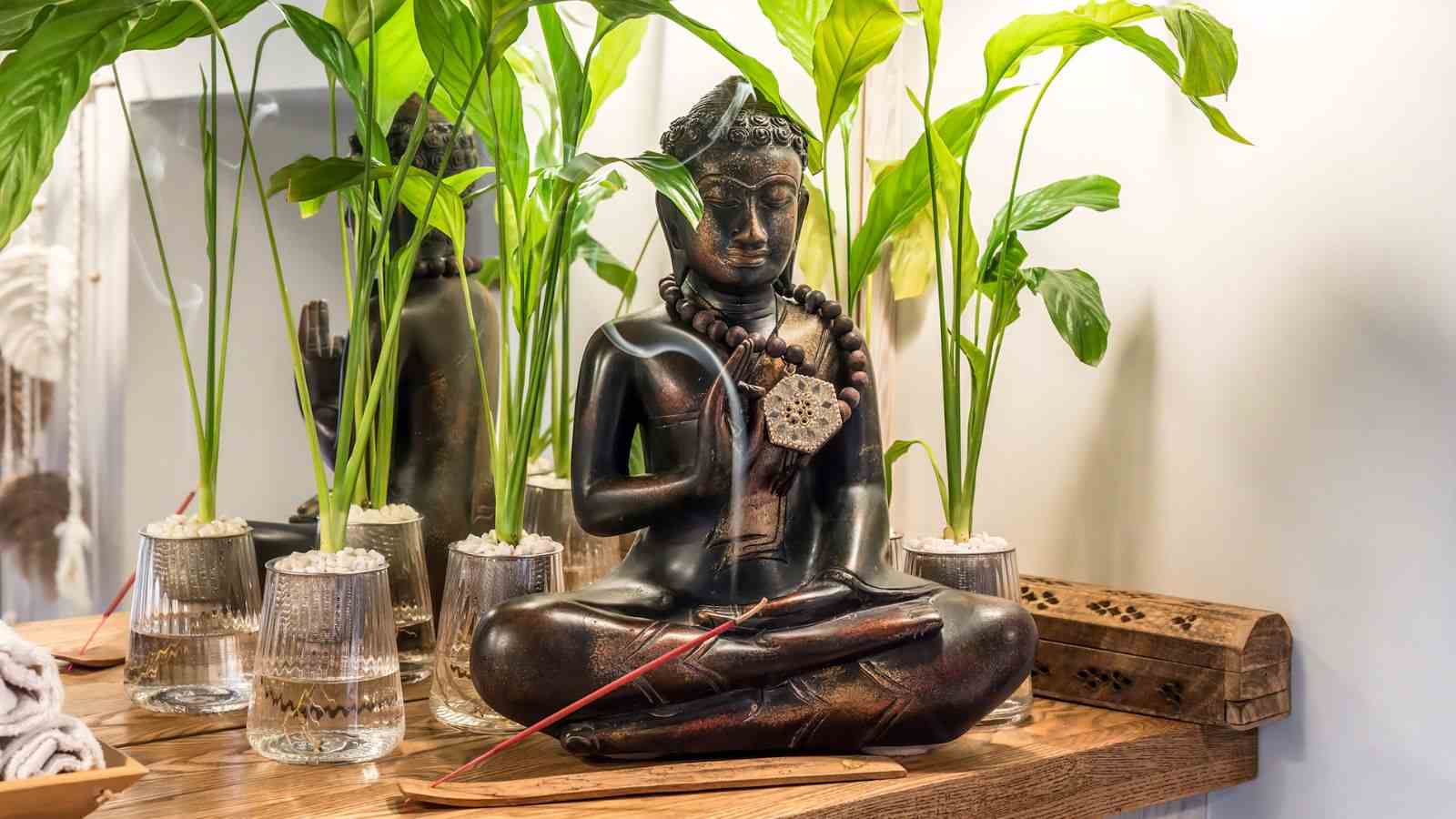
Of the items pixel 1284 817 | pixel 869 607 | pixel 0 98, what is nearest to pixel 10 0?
pixel 0 98

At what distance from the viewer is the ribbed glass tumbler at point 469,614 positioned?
41.4 inches

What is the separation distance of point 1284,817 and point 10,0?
3.64 feet

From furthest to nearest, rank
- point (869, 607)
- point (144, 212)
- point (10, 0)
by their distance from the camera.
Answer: point (144, 212)
point (869, 607)
point (10, 0)

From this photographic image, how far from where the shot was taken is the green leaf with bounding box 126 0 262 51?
0.95 meters

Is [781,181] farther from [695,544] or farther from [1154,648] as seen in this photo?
[1154,648]

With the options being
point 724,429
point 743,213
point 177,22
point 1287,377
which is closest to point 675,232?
point 743,213

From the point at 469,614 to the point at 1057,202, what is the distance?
1.93ft

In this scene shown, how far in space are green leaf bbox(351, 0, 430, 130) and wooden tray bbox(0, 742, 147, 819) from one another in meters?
0.53

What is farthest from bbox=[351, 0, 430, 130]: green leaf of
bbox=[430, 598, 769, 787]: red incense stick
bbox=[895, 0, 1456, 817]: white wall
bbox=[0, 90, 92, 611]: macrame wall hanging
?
bbox=[895, 0, 1456, 817]: white wall

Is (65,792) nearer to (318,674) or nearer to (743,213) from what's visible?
(318,674)

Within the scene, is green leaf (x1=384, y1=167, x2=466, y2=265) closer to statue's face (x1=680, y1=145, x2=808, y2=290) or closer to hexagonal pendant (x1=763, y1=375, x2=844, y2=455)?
statue's face (x1=680, y1=145, x2=808, y2=290)

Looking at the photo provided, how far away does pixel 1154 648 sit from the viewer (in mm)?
1151

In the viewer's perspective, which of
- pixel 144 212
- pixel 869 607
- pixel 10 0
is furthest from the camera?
pixel 144 212

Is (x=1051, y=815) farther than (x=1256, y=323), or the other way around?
(x=1256, y=323)
